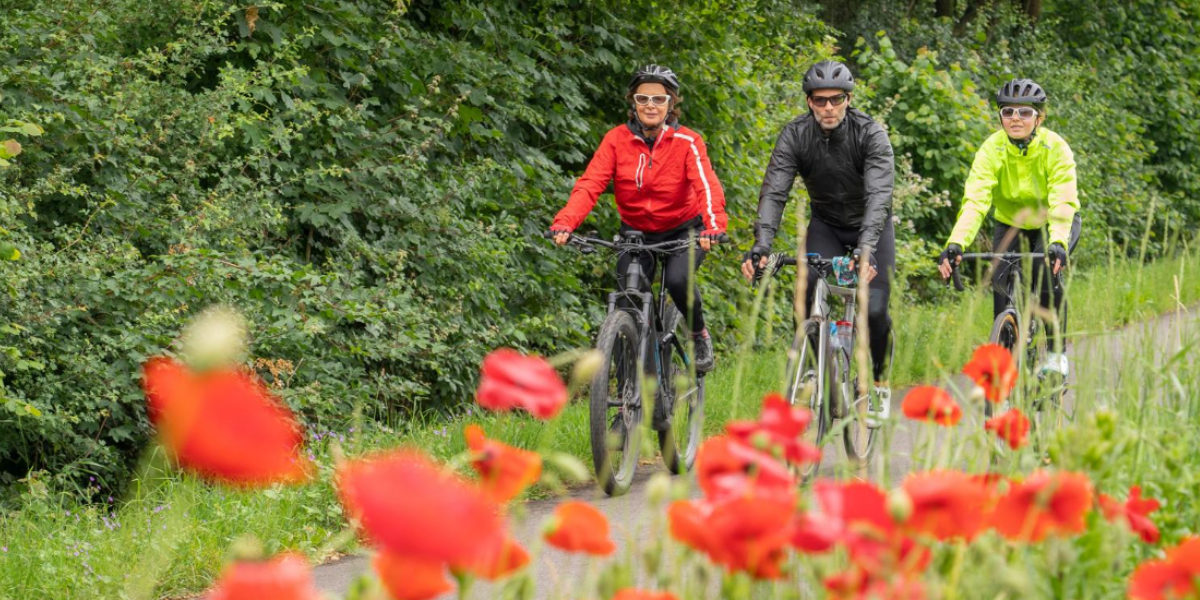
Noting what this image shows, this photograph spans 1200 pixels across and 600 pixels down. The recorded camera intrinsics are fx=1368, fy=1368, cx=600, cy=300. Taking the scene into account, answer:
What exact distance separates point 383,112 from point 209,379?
312 inches

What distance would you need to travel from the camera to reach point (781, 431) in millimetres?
1613

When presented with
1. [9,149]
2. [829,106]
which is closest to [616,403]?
[829,106]

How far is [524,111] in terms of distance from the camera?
9.18 m

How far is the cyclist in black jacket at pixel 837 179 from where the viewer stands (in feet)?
20.5

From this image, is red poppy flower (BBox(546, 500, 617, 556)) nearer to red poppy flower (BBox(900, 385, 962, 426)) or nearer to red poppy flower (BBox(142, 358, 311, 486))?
red poppy flower (BBox(142, 358, 311, 486))

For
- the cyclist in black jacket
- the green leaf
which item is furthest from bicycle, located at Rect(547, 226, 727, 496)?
the green leaf

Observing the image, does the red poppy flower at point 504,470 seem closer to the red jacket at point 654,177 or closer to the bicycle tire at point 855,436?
the bicycle tire at point 855,436

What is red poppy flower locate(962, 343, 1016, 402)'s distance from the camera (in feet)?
7.86

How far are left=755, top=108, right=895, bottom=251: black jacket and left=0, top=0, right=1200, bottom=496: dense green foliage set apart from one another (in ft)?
6.29

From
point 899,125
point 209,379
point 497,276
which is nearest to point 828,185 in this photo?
point 497,276

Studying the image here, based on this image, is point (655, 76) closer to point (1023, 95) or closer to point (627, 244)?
point (627, 244)

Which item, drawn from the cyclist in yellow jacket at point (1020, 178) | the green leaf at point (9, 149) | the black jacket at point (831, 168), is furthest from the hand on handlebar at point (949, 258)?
the green leaf at point (9, 149)

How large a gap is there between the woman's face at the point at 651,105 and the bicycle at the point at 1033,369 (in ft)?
5.16

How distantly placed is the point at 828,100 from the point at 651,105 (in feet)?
2.75
